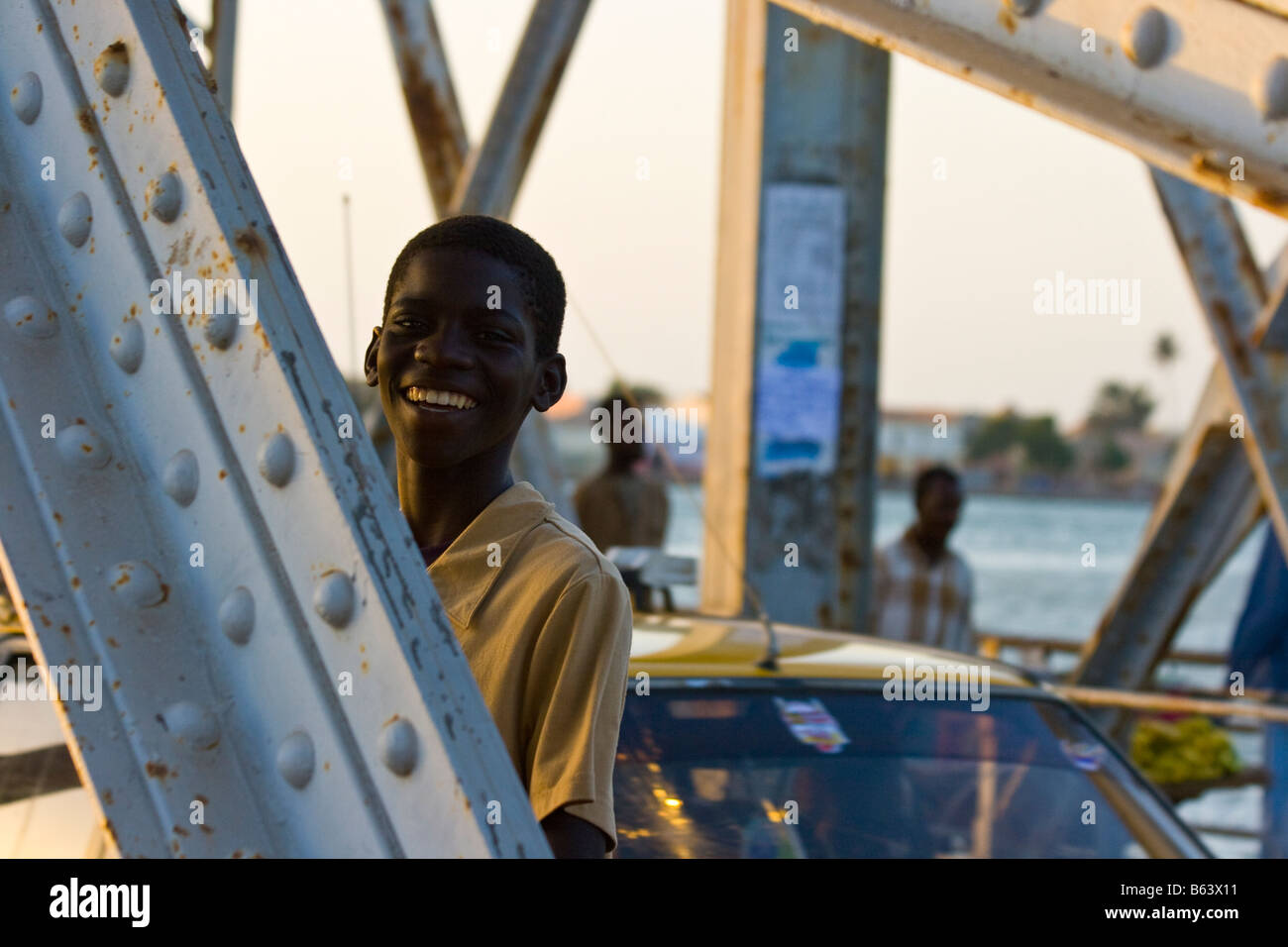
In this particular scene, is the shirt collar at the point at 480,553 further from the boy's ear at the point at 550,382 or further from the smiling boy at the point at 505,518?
the boy's ear at the point at 550,382

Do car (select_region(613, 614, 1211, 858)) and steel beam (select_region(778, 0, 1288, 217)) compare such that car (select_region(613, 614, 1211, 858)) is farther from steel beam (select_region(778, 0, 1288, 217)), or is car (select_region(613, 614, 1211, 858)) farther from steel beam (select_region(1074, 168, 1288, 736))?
steel beam (select_region(1074, 168, 1288, 736))

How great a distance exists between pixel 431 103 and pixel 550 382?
5.12m

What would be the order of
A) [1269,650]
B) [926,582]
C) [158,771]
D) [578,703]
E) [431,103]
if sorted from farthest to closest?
[431,103] → [1269,650] → [926,582] → [578,703] → [158,771]

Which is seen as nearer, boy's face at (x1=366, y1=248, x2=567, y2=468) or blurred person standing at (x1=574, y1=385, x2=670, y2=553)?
boy's face at (x1=366, y1=248, x2=567, y2=468)

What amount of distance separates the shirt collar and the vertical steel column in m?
4.22

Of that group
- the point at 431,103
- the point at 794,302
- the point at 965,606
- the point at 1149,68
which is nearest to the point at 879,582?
the point at 965,606

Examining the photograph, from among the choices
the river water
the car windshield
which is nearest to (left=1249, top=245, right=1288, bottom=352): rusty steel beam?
the car windshield

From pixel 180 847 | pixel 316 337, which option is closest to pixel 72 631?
pixel 180 847

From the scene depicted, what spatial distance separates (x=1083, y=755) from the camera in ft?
11.1

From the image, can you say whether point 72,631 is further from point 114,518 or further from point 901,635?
point 901,635

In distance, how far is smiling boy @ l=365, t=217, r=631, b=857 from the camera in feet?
4.74

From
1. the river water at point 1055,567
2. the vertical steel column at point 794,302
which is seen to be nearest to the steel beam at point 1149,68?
the vertical steel column at point 794,302

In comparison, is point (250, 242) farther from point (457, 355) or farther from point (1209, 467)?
point (1209, 467)
